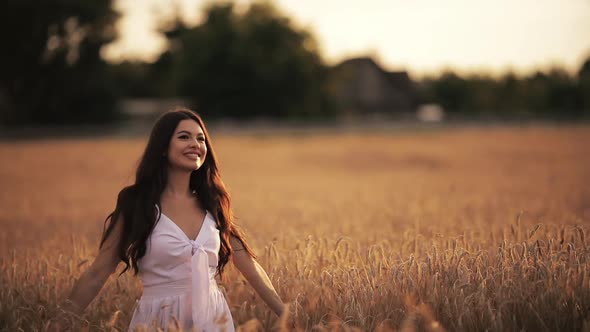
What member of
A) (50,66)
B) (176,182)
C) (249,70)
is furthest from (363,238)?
(50,66)

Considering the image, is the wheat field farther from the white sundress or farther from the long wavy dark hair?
the long wavy dark hair

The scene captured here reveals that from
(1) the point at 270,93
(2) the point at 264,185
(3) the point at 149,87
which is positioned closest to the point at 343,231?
(2) the point at 264,185

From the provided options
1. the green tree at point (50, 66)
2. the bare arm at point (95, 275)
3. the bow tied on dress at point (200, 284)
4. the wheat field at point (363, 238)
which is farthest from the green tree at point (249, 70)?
the bow tied on dress at point (200, 284)

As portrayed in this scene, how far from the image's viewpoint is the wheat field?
322 cm

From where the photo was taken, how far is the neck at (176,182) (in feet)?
10.7

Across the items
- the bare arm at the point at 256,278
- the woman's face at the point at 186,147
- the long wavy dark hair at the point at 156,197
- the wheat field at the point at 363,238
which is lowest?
the wheat field at the point at 363,238

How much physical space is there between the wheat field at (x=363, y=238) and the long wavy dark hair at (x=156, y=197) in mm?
481

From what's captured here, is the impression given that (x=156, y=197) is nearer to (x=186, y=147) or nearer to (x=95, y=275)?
(x=186, y=147)

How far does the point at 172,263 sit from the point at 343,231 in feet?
12.7

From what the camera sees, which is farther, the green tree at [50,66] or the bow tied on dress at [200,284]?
the green tree at [50,66]

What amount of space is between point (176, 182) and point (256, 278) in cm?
75

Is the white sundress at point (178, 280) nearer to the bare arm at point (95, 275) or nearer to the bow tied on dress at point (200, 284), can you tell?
the bow tied on dress at point (200, 284)

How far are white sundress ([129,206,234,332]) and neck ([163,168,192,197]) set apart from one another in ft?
0.65

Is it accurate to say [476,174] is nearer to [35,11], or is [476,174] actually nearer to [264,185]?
[264,185]
